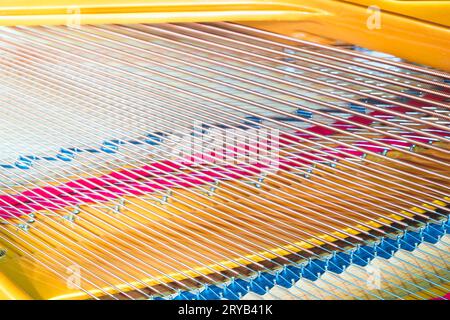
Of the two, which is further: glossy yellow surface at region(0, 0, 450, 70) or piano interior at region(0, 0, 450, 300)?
piano interior at region(0, 0, 450, 300)

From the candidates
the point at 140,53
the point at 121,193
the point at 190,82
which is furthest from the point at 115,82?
the point at 121,193

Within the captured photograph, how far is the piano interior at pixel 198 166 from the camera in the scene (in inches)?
55.5

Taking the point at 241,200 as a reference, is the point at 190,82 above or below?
above

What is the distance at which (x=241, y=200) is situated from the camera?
72.2 inches

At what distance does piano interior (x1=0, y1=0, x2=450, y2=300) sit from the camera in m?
1.41

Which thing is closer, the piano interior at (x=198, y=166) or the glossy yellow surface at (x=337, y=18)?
the glossy yellow surface at (x=337, y=18)

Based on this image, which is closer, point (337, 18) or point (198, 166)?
point (337, 18)

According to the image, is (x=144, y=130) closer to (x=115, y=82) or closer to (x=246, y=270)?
(x=115, y=82)

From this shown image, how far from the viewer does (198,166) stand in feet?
6.28

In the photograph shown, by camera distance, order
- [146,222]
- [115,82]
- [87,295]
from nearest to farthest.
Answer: [115,82]
[87,295]
[146,222]

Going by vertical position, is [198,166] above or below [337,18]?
above
